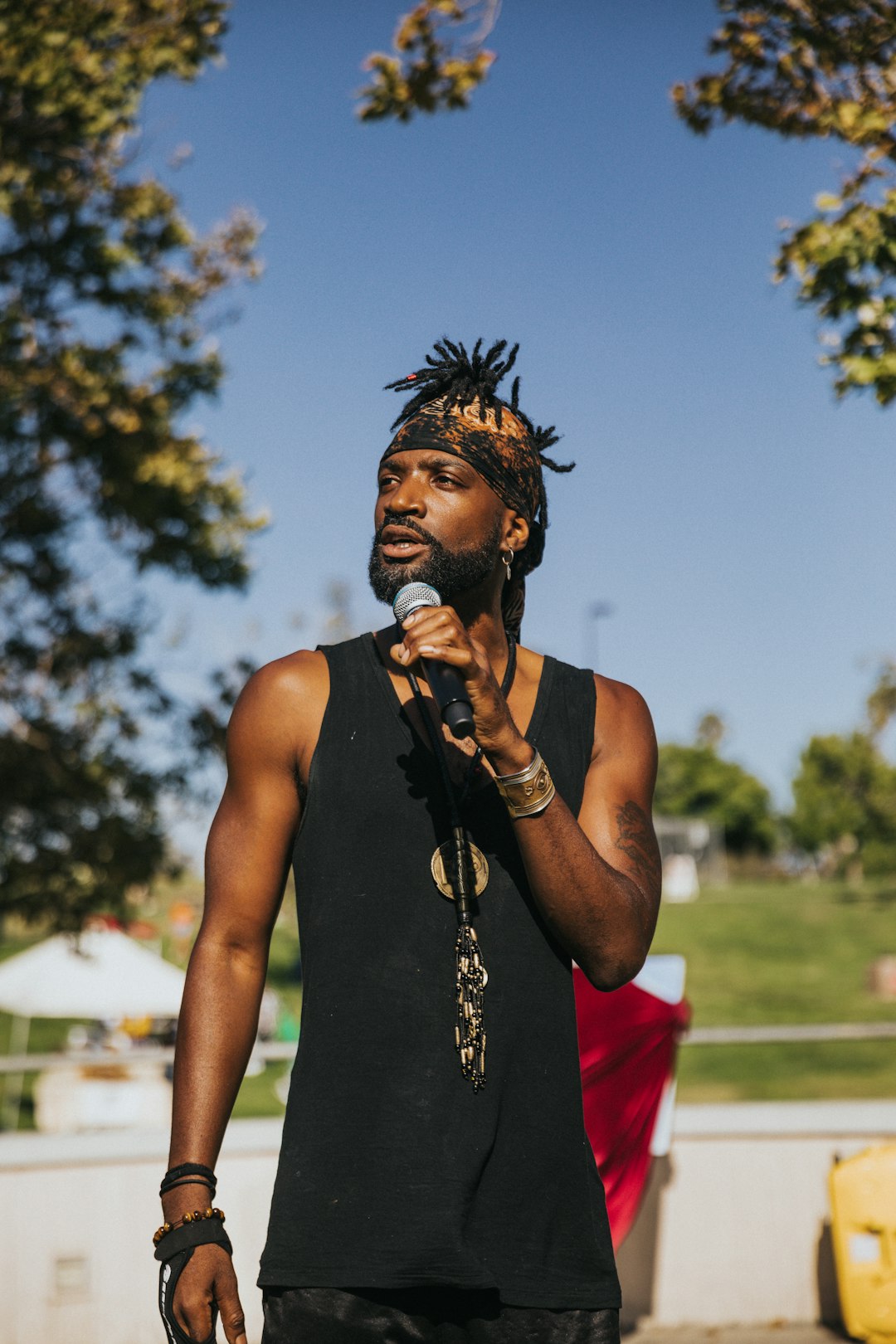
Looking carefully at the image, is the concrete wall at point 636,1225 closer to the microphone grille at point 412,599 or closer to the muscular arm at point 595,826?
the muscular arm at point 595,826

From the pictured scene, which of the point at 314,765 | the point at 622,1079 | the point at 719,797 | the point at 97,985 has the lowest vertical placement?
the point at 622,1079

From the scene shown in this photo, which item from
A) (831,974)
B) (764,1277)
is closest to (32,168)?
(764,1277)

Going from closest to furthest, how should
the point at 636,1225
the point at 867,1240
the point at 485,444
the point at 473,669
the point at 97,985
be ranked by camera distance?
the point at 473,669
the point at 485,444
the point at 867,1240
the point at 636,1225
the point at 97,985

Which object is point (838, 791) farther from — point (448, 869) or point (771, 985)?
point (448, 869)

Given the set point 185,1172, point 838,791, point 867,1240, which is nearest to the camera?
point 185,1172

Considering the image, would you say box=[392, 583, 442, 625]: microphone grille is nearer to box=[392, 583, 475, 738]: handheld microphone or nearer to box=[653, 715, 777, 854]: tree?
box=[392, 583, 475, 738]: handheld microphone

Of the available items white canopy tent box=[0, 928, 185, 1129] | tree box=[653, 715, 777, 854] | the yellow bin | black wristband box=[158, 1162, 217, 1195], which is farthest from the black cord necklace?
tree box=[653, 715, 777, 854]

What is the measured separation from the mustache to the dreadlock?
0.25 metres

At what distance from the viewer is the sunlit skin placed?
226 centimetres

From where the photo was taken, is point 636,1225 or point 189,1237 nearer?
point 189,1237

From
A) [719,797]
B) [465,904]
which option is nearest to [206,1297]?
[465,904]

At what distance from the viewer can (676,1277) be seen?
6.31m

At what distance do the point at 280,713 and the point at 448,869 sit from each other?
426 millimetres

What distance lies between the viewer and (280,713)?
2578mm
